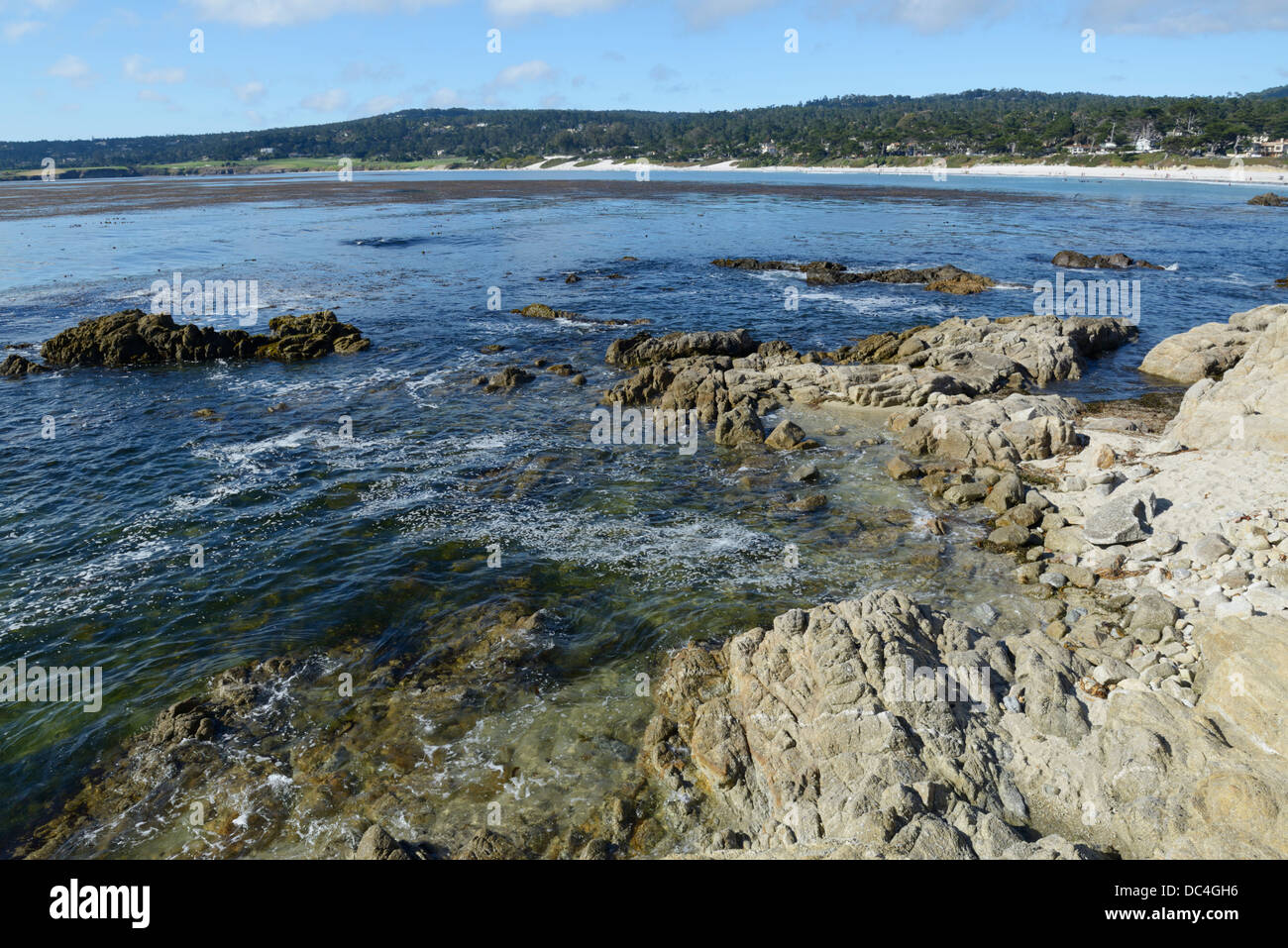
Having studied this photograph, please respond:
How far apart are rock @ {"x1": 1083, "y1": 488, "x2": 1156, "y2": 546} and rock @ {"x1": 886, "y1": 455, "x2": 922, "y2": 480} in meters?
5.61

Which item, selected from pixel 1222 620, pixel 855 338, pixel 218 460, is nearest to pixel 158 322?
pixel 218 460

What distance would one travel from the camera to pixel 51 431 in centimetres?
2700

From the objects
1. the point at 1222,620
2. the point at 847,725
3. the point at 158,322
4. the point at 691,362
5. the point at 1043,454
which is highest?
the point at 158,322

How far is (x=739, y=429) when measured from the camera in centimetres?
2550

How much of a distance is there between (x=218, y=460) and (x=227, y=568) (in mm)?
8185

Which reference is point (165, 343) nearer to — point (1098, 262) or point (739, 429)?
point (739, 429)

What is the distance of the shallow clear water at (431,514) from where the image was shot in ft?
46.2

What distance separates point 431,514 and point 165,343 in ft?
86.1

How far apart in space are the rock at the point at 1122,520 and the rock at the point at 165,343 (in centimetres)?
3487

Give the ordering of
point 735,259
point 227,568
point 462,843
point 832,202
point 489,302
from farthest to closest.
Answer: point 832,202, point 735,259, point 489,302, point 227,568, point 462,843

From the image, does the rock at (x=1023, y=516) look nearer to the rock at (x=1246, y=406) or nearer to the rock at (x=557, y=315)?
the rock at (x=1246, y=406)

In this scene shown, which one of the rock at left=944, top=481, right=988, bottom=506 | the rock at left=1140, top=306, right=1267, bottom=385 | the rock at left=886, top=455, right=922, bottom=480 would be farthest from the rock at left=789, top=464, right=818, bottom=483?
the rock at left=1140, top=306, right=1267, bottom=385

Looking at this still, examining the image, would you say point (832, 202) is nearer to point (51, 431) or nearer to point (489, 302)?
point (489, 302)

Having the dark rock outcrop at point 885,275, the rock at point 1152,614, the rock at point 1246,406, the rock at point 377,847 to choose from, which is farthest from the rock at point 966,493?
the dark rock outcrop at point 885,275
